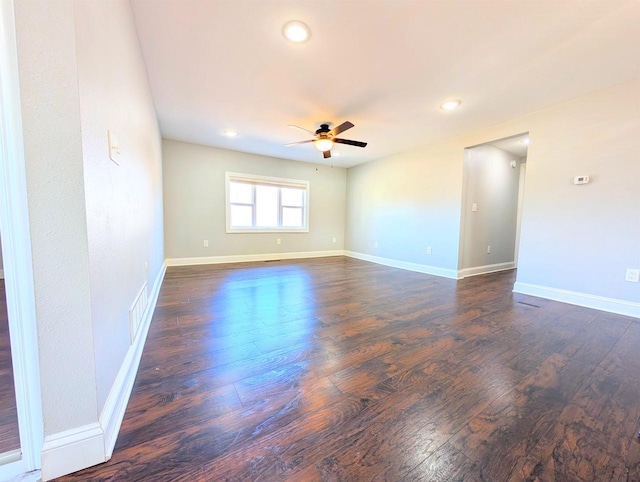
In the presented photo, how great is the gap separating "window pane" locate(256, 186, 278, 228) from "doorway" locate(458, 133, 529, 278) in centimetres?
381

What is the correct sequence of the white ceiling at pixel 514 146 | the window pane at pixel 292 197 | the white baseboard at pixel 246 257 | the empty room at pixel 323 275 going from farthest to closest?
1. the window pane at pixel 292 197
2. the white baseboard at pixel 246 257
3. the white ceiling at pixel 514 146
4. the empty room at pixel 323 275

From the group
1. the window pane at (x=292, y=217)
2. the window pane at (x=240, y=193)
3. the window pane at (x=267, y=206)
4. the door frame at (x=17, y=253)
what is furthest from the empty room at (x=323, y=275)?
the window pane at (x=292, y=217)

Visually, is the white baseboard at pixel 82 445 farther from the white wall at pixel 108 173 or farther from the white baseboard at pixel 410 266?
the white baseboard at pixel 410 266

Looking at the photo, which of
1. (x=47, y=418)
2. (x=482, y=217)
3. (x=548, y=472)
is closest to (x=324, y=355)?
(x=548, y=472)

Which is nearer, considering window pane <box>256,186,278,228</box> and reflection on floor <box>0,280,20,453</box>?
reflection on floor <box>0,280,20,453</box>

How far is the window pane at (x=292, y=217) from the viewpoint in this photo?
591 centimetres

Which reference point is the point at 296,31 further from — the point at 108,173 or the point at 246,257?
the point at 246,257

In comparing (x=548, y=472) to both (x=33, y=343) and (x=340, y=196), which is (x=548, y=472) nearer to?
(x=33, y=343)

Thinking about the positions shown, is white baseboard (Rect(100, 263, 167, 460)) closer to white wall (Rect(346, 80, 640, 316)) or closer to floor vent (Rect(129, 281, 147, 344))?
floor vent (Rect(129, 281, 147, 344))

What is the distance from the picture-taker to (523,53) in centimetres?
205

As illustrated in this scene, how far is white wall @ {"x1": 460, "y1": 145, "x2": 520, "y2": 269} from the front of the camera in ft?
13.9

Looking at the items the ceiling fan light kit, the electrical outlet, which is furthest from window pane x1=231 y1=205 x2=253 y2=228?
the electrical outlet

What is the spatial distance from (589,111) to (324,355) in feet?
12.6

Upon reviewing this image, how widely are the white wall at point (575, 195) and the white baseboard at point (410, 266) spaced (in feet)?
0.45
